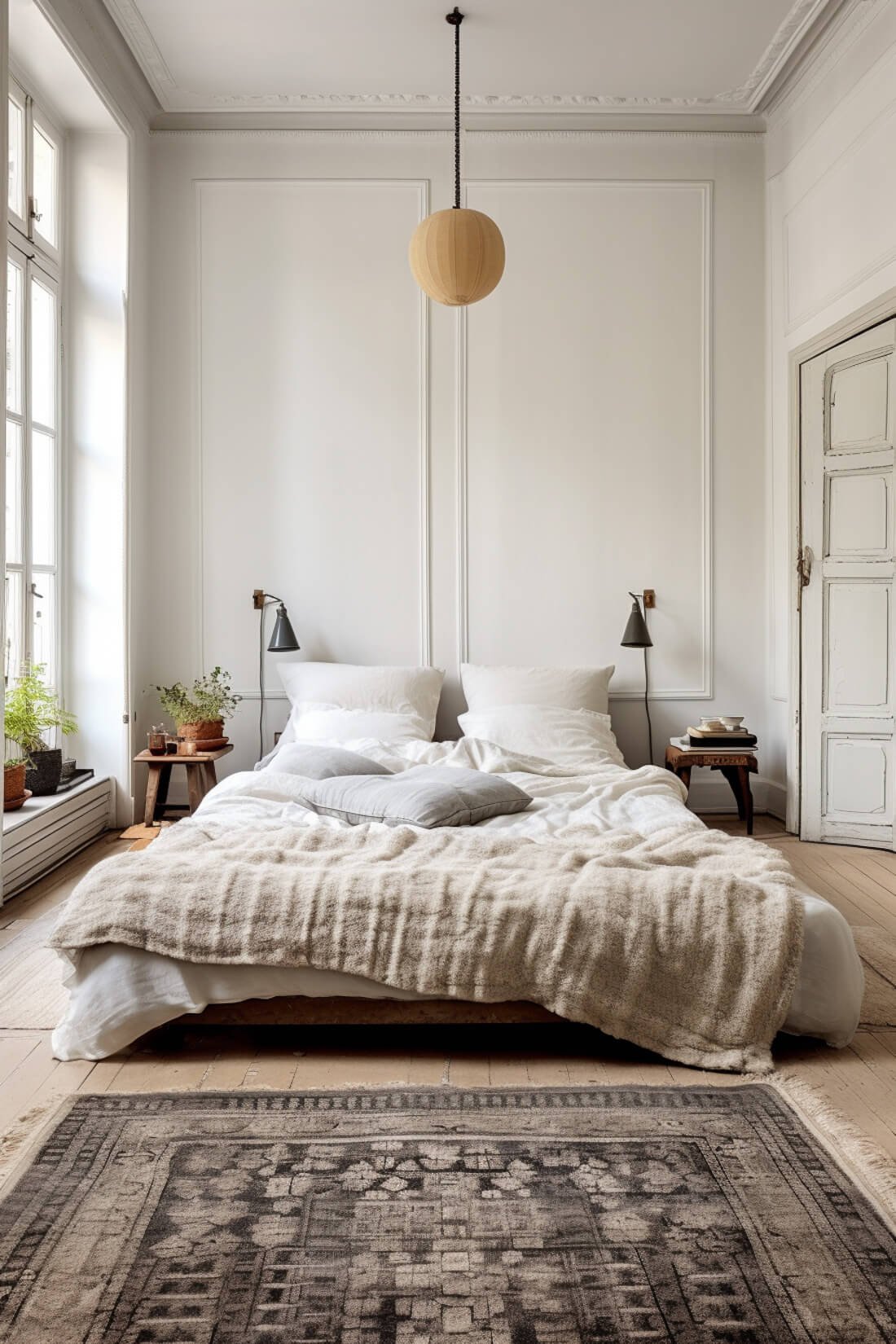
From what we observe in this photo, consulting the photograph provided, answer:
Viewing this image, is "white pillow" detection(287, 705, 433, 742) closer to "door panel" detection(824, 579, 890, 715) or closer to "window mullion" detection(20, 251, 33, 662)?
"window mullion" detection(20, 251, 33, 662)

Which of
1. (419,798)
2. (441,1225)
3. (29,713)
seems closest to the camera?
(441,1225)

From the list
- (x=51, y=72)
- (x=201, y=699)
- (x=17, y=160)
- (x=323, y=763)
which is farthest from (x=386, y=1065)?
(x=51, y=72)

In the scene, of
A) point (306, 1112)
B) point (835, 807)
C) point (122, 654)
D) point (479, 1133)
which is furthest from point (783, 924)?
point (122, 654)

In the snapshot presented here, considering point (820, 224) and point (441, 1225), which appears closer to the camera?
point (441, 1225)

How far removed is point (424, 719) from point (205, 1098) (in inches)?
106

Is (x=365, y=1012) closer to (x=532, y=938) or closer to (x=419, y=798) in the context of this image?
(x=532, y=938)

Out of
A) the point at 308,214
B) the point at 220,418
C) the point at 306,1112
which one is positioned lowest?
the point at 306,1112

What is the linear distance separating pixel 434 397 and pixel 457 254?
4.05 ft

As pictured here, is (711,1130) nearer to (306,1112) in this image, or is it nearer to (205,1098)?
(306,1112)

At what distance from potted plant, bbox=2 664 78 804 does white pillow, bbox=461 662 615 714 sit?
1.78 metres

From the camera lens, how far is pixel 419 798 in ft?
10.4

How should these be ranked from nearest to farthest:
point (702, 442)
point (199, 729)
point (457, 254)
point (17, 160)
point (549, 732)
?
point (457, 254) → point (17, 160) → point (549, 732) → point (199, 729) → point (702, 442)

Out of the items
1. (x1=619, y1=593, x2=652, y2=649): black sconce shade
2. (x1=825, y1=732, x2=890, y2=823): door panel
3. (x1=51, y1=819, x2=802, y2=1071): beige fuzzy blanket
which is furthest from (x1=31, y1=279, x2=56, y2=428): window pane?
(x1=825, y1=732, x2=890, y2=823): door panel

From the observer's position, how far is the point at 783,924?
7.77 feet
